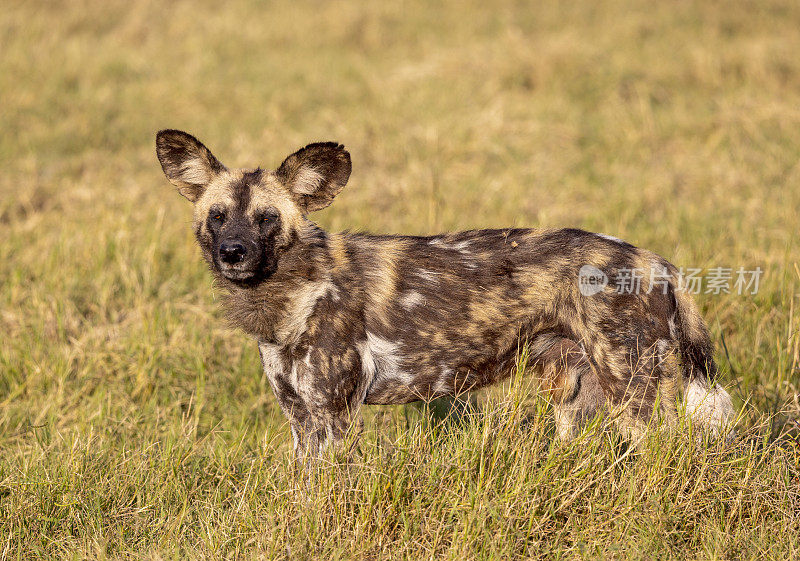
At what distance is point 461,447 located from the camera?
299 cm

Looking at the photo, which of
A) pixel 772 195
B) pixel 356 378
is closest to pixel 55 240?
pixel 356 378

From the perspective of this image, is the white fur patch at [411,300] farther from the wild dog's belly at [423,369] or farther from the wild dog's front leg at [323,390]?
the wild dog's front leg at [323,390]

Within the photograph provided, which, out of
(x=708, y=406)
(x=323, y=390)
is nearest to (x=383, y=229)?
(x=323, y=390)

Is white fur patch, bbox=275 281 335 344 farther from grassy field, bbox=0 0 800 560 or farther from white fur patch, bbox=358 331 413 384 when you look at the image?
grassy field, bbox=0 0 800 560

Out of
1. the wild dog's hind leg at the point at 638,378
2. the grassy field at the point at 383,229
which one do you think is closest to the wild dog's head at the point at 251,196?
the grassy field at the point at 383,229

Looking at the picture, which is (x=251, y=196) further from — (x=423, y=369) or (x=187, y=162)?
(x=423, y=369)

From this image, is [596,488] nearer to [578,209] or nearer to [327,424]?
[327,424]

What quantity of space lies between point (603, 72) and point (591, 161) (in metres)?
1.90

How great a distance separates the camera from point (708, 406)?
10.6 ft

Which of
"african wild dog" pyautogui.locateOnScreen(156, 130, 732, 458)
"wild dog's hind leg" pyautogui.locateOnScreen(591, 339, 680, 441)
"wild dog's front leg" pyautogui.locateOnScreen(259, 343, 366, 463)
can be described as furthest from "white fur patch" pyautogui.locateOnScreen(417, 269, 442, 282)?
"wild dog's hind leg" pyautogui.locateOnScreen(591, 339, 680, 441)

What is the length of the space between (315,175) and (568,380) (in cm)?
128

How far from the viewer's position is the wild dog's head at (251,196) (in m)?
3.26

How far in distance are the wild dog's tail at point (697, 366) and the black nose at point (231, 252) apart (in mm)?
1659

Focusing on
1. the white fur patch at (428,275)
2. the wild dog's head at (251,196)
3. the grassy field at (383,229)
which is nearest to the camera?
the grassy field at (383,229)
